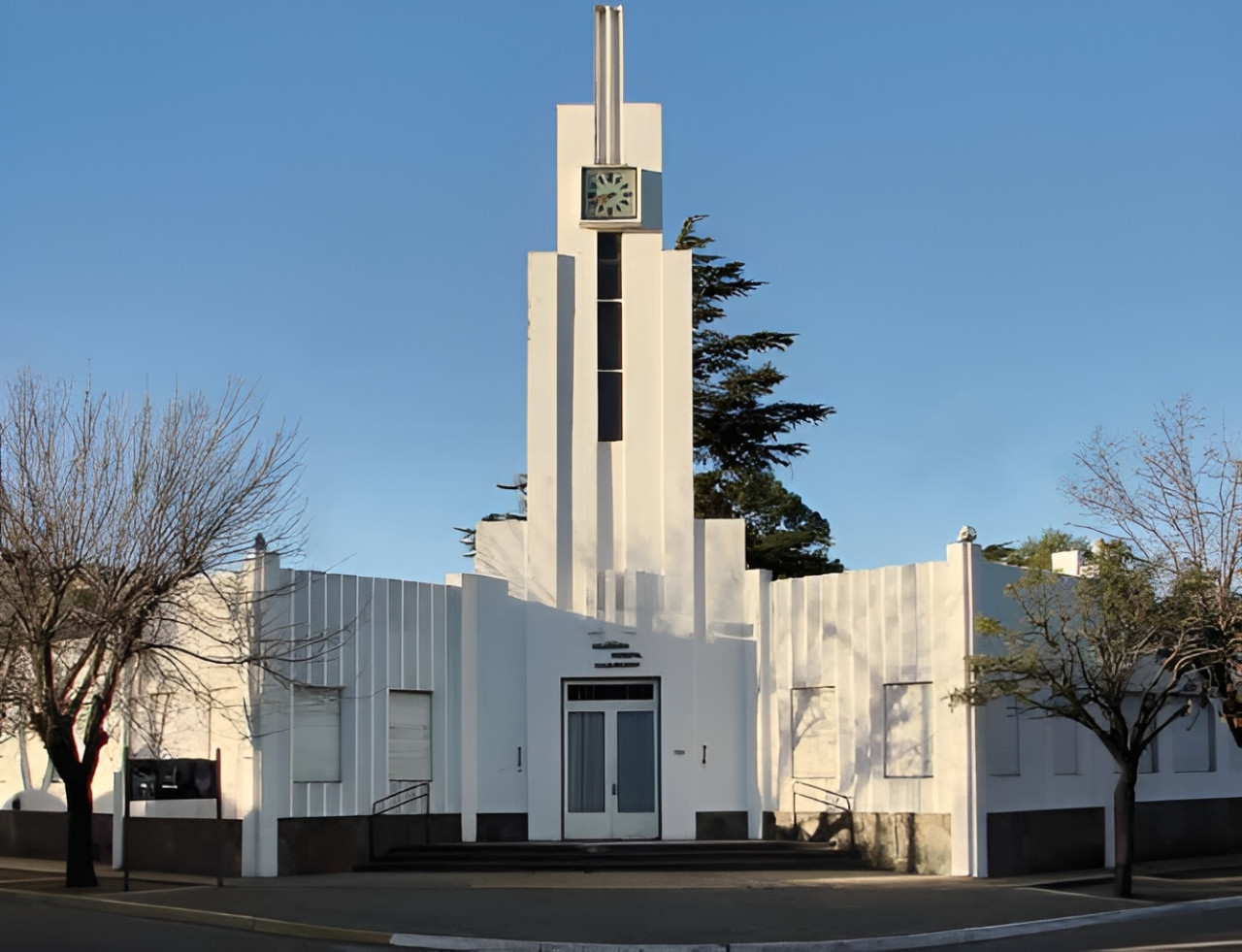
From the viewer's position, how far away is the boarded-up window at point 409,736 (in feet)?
82.7

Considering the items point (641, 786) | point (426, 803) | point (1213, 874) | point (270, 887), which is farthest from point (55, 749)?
point (1213, 874)

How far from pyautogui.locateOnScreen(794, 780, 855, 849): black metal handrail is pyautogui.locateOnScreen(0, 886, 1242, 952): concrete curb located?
20.1 feet

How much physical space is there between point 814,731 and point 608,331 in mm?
8032

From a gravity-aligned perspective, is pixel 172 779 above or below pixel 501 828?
above

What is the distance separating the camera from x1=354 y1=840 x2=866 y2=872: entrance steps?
23.8 metres

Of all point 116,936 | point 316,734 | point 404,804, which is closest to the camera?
point 116,936

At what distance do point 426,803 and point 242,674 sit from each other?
4.07m

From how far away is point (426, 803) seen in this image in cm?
2538

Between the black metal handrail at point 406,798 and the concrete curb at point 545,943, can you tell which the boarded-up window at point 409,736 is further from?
the concrete curb at point 545,943

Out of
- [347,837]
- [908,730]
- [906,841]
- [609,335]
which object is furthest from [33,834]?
[908,730]

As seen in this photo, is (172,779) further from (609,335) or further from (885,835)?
(609,335)

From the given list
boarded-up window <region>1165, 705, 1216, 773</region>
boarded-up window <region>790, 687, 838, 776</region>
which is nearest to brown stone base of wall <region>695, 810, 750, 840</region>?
boarded-up window <region>790, 687, 838, 776</region>

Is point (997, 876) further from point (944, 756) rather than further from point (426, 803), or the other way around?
point (426, 803)

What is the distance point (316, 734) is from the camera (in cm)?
2402
